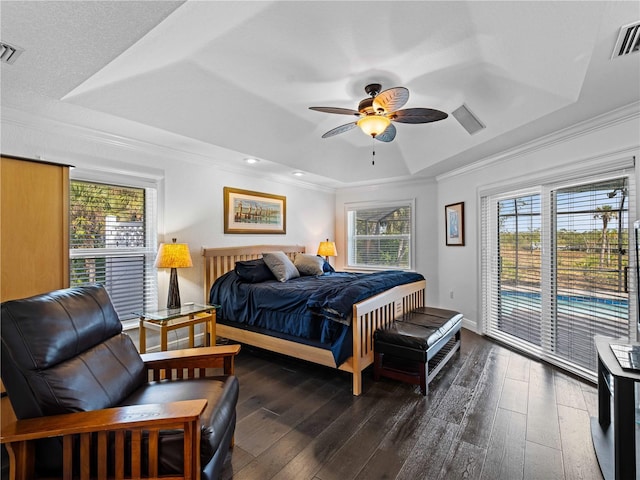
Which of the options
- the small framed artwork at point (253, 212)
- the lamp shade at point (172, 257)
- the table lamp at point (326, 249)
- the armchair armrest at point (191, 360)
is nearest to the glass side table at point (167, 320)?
the lamp shade at point (172, 257)

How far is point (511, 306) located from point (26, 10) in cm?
476

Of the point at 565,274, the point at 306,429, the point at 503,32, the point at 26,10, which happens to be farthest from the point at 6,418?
Result: the point at 565,274

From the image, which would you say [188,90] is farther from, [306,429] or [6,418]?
[306,429]

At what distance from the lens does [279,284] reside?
3.59m

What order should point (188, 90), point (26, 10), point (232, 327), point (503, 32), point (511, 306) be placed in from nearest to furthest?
point (26, 10), point (503, 32), point (188, 90), point (232, 327), point (511, 306)

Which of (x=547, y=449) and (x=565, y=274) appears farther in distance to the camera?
(x=565, y=274)

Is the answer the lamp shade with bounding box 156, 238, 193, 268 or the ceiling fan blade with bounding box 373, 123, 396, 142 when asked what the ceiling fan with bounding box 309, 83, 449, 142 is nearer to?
the ceiling fan blade with bounding box 373, 123, 396, 142

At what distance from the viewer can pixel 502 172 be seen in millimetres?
3773

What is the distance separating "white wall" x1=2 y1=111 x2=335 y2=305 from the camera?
2637mm

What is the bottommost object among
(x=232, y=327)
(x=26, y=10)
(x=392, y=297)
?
(x=232, y=327)

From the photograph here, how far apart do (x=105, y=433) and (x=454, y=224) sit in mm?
4588

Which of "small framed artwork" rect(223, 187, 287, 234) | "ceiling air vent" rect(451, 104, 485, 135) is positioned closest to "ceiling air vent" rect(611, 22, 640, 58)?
"ceiling air vent" rect(451, 104, 485, 135)

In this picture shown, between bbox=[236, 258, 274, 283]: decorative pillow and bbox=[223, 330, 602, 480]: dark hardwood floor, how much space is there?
3.28 feet

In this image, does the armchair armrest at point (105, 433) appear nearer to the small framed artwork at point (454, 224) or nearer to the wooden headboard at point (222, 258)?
the wooden headboard at point (222, 258)
